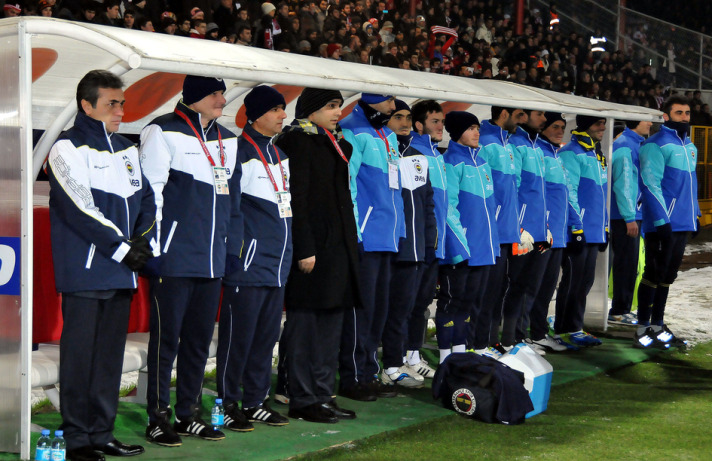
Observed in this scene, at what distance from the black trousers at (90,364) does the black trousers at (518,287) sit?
4.02 meters

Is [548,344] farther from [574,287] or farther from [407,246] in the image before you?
[407,246]

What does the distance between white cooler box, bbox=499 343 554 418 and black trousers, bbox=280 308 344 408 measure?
46.5 inches

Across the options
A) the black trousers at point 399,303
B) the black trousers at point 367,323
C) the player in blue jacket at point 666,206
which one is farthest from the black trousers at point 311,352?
the player in blue jacket at point 666,206

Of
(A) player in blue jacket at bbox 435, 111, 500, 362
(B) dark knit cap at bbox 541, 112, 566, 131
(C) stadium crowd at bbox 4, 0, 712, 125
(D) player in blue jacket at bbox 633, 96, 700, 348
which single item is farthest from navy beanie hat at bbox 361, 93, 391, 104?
(C) stadium crowd at bbox 4, 0, 712, 125

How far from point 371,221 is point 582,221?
312 centimetres

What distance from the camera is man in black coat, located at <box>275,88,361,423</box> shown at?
225 inches

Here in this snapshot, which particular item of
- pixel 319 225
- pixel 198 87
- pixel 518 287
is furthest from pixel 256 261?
pixel 518 287

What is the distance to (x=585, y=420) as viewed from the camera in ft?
20.5

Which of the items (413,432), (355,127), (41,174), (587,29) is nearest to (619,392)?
(413,432)

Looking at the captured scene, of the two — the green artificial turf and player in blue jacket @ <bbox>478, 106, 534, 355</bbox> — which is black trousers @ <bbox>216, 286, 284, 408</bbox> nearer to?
the green artificial turf

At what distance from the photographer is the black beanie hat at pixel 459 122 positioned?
288 inches

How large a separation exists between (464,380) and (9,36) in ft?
10.8

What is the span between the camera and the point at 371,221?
20.8 feet

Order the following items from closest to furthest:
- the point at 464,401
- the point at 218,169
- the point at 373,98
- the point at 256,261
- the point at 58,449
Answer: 1. the point at 58,449
2. the point at 218,169
3. the point at 256,261
4. the point at 464,401
5. the point at 373,98
